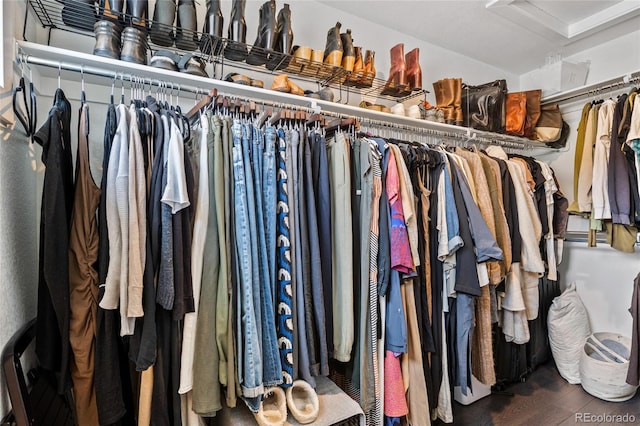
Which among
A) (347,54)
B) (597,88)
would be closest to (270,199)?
(347,54)

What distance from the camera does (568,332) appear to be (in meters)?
2.19

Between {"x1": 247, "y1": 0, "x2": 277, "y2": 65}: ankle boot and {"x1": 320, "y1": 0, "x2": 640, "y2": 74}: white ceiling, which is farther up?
{"x1": 320, "y1": 0, "x2": 640, "y2": 74}: white ceiling

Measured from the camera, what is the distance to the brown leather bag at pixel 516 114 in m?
2.33

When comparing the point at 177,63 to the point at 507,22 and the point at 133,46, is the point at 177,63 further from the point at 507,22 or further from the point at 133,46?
the point at 507,22

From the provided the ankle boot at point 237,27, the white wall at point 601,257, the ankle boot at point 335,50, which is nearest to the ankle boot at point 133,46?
the ankle boot at point 237,27

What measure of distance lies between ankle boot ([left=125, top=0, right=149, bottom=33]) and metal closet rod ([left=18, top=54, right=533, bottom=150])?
0.72 feet

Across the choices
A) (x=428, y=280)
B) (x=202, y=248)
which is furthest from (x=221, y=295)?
(x=428, y=280)

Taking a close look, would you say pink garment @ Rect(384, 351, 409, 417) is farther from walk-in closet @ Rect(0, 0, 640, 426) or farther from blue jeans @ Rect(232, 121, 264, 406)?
blue jeans @ Rect(232, 121, 264, 406)

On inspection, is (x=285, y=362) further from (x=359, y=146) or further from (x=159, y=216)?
(x=359, y=146)

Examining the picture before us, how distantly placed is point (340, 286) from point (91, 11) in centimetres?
138

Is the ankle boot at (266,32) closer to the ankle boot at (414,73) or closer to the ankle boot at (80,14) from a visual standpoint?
the ankle boot at (80,14)

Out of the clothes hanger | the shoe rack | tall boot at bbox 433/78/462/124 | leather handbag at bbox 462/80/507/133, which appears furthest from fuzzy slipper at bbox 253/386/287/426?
leather handbag at bbox 462/80/507/133

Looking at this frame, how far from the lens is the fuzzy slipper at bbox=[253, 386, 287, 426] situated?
3.11 ft

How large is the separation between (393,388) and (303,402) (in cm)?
39
